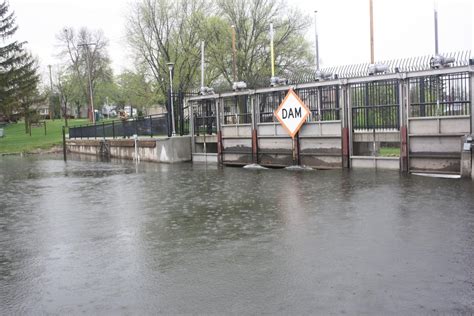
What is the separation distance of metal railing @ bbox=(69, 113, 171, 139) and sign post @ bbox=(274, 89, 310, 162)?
310 inches

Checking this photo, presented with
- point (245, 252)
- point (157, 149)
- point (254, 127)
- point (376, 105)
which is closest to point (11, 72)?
point (157, 149)

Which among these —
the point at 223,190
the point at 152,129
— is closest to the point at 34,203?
the point at 223,190

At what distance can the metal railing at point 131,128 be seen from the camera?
89.8 ft

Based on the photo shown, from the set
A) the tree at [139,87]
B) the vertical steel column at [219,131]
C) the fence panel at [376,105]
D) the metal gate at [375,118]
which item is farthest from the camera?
the tree at [139,87]

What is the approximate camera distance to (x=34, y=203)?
12312 mm

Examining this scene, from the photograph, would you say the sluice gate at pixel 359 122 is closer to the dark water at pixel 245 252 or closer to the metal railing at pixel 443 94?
the metal railing at pixel 443 94

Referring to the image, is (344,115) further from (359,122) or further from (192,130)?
(192,130)

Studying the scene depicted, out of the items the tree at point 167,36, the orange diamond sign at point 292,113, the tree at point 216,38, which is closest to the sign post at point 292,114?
the orange diamond sign at point 292,113

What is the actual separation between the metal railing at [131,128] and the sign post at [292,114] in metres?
7.87

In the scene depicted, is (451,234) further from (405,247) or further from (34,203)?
(34,203)

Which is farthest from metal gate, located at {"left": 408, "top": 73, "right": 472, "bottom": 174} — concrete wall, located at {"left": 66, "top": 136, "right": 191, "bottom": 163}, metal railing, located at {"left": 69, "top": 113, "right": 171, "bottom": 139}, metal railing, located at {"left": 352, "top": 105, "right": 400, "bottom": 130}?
metal railing, located at {"left": 69, "top": 113, "right": 171, "bottom": 139}

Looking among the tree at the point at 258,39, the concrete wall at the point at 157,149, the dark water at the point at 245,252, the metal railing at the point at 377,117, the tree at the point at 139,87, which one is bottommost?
the dark water at the point at 245,252

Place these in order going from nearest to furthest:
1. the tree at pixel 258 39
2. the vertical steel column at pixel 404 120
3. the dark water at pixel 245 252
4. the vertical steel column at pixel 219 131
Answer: the dark water at pixel 245 252 → the vertical steel column at pixel 404 120 → the vertical steel column at pixel 219 131 → the tree at pixel 258 39

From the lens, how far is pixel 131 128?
1228 inches
